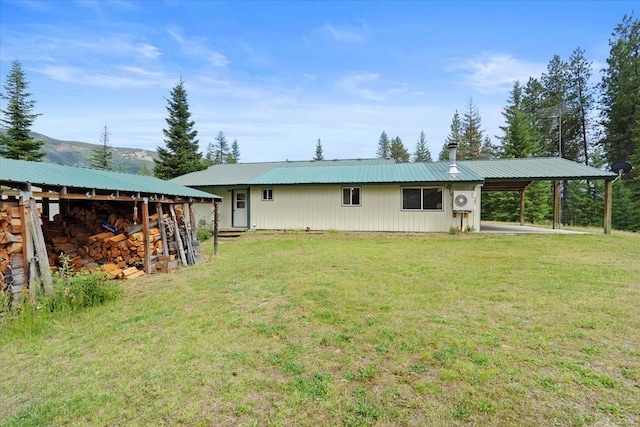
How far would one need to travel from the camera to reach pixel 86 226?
7734 mm

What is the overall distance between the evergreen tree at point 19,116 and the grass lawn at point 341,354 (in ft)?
81.2

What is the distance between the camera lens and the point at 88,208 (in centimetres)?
791

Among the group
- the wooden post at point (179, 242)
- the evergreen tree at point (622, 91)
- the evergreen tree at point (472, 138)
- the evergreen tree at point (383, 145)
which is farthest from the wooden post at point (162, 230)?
the evergreen tree at point (383, 145)

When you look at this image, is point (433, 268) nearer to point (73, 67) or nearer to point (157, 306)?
point (157, 306)

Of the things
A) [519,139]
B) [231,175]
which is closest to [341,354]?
[231,175]

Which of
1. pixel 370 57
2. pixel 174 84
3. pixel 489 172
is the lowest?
pixel 489 172

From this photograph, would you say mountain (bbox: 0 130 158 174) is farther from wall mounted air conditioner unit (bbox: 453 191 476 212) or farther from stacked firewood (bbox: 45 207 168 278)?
wall mounted air conditioner unit (bbox: 453 191 476 212)

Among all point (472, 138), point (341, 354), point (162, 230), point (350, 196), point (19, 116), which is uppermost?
point (472, 138)

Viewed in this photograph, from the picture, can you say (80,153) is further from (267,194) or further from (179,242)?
(179,242)

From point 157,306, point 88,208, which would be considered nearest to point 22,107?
point 88,208

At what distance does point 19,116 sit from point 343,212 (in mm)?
26041

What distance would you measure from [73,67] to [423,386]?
18.9 meters

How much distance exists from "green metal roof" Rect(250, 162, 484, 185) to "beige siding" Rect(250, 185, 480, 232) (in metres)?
0.40

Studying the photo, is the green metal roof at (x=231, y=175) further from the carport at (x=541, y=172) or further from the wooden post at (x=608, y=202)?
the wooden post at (x=608, y=202)
